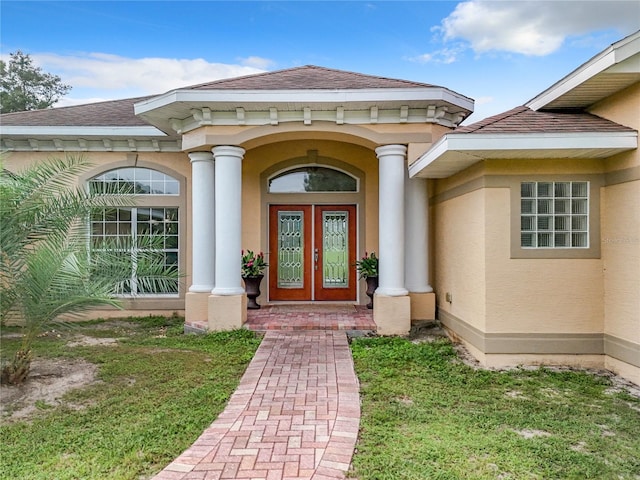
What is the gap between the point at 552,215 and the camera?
5.50 m

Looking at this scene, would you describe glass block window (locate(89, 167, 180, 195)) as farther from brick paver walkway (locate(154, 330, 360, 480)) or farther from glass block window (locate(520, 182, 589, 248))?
glass block window (locate(520, 182, 589, 248))

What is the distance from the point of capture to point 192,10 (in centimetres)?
948

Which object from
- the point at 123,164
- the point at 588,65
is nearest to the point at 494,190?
the point at 588,65

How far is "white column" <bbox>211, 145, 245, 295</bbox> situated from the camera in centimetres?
702

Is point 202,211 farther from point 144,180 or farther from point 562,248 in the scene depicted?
point 562,248

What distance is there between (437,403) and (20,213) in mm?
4839

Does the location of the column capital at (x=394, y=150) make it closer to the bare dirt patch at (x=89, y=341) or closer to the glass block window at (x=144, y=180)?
the glass block window at (x=144, y=180)

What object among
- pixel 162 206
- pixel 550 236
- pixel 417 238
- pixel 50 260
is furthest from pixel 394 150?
pixel 50 260

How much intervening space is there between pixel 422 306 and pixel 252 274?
338cm

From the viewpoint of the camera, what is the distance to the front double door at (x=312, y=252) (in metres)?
9.11

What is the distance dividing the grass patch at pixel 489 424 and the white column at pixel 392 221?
68.4 inches

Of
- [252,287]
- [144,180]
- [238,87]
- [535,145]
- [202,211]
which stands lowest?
[252,287]

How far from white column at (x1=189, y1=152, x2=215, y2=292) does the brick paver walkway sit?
8.51ft

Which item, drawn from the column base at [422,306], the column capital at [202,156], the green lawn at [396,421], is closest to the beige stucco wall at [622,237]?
the green lawn at [396,421]
